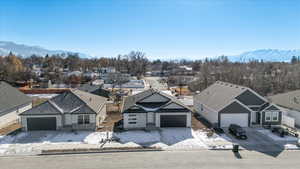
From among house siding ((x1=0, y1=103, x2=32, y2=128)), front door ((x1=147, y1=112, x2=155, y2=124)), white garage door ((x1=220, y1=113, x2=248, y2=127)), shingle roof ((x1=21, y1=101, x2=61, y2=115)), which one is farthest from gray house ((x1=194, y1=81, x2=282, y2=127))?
house siding ((x1=0, y1=103, x2=32, y2=128))

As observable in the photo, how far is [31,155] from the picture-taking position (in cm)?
1599

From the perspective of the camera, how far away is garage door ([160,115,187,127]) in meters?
23.1

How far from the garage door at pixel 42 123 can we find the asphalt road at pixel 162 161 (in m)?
6.63

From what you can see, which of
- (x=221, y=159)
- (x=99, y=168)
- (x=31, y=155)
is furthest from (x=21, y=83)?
(x=221, y=159)

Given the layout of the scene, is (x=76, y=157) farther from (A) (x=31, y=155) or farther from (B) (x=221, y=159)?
(B) (x=221, y=159)

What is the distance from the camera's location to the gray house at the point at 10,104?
77.6 feet

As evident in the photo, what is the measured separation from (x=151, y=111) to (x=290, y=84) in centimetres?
4069

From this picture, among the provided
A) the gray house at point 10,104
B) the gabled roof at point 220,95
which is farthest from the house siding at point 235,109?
the gray house at point 10,104

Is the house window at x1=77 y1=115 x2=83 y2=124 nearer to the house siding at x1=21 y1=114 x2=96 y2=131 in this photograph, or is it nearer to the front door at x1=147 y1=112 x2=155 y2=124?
the house siding at x1=21 y1=114 x2=96 y2=131

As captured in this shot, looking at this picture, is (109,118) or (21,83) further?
(21,83)

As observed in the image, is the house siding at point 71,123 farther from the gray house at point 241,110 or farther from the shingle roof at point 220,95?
the shingle roof at point 220,95

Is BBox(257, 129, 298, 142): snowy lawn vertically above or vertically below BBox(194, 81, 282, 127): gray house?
below

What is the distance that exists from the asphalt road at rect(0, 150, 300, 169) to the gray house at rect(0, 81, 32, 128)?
34.3 ft

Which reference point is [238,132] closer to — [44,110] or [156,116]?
[156,116]
